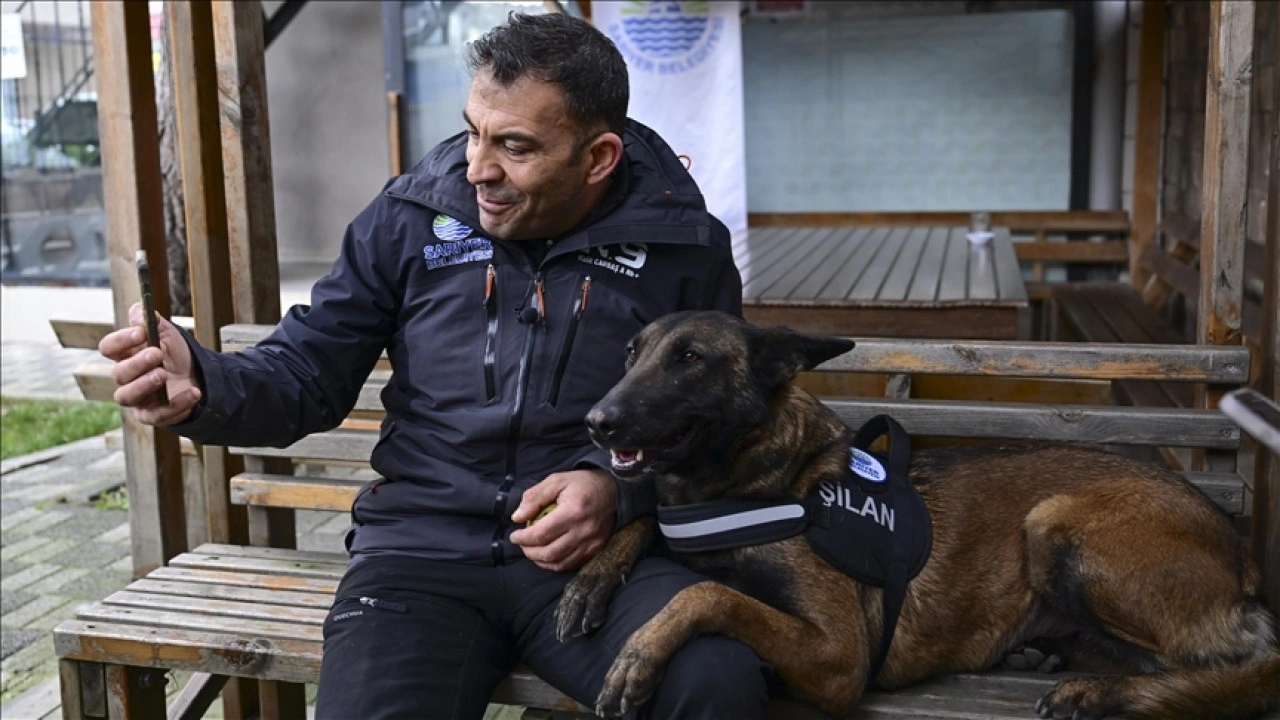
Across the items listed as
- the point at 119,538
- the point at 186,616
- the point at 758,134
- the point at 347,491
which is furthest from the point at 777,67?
the point at 186,616

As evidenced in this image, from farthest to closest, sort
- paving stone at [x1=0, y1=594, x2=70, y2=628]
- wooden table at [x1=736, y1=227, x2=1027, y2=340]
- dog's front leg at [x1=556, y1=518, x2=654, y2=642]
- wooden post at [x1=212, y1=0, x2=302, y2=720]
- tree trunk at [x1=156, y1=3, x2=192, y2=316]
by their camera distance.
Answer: tree trunk at [x1=156, y1=3, x2=192, y2=316] → paving stone at [x1=0, y1=594, x2=70, y2=628] → wooden table at [x1=736, y1=227, x2=1027, y2=340] → wooden post at [x1=212, y1=0, x2=302, y2=720] → dog's front leg at [x1=556, y1=518, x2=654, y2=642]

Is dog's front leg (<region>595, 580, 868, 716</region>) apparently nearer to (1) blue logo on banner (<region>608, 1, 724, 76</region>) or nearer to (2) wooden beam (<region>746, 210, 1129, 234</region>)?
(1) blue logo on banner (<region>608, 1, 724, 76</region>)

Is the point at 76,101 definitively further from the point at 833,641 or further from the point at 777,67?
the point at 833,641

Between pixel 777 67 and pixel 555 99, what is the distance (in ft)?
19.9

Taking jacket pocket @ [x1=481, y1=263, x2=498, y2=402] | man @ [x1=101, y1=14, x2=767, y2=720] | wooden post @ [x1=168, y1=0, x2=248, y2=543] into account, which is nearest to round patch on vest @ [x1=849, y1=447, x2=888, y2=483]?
man @ [x1=101, y1=14, x2=767, y2=720]

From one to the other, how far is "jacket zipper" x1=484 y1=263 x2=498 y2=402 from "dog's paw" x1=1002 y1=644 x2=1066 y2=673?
4.41ft

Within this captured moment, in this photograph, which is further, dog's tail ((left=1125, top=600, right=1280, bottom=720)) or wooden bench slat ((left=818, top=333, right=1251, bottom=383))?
wooden bench slat ((left=818, top=333, right=1251, bottom=383))

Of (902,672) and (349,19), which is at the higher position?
(349,19)

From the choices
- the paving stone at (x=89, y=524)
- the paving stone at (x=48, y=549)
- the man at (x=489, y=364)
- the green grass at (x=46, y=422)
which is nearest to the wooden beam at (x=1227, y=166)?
the man at (x=489, y=364)

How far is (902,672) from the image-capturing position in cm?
269

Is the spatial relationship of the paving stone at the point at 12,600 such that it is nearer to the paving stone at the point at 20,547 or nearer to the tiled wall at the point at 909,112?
the paving stone at the point at 20,547

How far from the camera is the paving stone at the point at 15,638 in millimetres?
4707

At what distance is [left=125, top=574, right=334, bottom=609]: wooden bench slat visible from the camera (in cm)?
322

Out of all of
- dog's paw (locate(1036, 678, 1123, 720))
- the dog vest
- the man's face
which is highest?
the man's face
